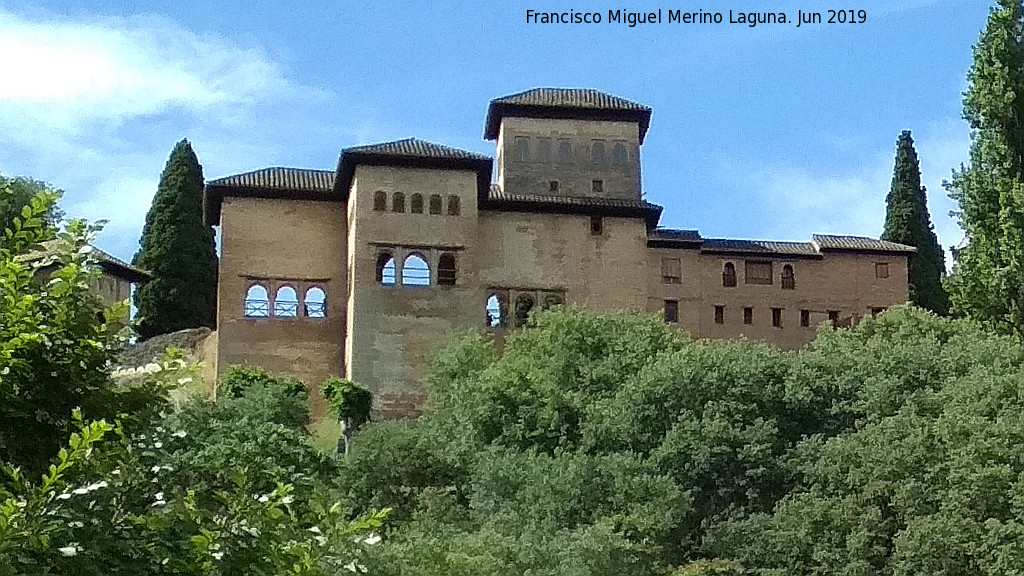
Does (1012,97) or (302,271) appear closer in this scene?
A: (1012,97)

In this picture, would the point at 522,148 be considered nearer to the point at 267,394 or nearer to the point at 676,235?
the point at 676,235

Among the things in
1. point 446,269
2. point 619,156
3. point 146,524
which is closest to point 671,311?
point 619,156

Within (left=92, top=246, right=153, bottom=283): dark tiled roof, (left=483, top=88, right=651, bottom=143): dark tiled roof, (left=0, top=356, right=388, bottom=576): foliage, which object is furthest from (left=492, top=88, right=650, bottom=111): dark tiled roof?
(left=0, top=356, right=388, bottom=576): foliage

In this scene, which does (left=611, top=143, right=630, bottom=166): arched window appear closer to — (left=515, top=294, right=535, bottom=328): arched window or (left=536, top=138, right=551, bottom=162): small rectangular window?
(left=536, top=138, right=551, bottom=162): small rectangular window

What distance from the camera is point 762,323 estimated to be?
37.5 m

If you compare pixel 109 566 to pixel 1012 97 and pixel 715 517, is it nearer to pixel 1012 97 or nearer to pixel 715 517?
pixel 715 517

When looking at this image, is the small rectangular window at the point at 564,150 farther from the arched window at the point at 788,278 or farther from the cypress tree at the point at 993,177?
the cypress tree at the point at 993,177

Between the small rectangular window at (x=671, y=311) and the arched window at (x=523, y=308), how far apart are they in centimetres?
435

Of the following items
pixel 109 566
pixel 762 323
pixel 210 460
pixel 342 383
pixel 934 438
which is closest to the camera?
pixel 109 566

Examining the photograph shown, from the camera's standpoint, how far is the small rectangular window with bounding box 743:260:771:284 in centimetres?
3772

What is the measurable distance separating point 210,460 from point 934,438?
33.5ft

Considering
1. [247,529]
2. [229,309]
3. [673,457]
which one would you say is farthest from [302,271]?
[247,529]

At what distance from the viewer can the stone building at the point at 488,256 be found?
3272cm

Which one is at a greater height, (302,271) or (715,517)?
(302,271)
